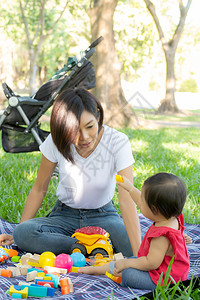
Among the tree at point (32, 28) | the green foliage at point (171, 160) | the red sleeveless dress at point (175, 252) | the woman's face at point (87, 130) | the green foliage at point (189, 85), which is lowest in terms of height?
the green foliage at point (189, 85)

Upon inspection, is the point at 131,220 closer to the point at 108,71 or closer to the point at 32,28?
the point at 108,71

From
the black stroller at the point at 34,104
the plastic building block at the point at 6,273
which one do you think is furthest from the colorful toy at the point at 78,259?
the black stroller at the point at 34,104

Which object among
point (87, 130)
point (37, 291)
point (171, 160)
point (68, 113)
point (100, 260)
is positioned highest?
point (68, 113)

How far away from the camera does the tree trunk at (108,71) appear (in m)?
8.12

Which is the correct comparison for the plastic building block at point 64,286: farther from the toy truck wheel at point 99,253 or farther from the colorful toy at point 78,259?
the toy truck wheel at point 99,253

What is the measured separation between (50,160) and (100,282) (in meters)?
0.91

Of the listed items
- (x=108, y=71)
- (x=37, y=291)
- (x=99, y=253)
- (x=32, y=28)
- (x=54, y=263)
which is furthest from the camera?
(x=32, y=28)

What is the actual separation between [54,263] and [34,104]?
2055 mm

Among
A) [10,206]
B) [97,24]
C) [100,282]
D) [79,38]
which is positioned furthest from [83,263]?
[79,38]

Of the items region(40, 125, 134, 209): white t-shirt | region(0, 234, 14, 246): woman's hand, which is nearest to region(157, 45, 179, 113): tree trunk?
region(40, 125, 134, 209): white t-shirt

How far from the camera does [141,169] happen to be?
4637 mm

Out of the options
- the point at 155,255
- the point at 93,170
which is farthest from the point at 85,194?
the point at 155,255

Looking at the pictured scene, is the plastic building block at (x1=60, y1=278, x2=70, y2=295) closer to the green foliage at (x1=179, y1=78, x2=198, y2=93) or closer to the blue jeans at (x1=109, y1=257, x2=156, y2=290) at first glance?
the blue jeans at (x1=109, y1=257, x2=156, y2=290)

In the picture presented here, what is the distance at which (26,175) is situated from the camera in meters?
4.32
